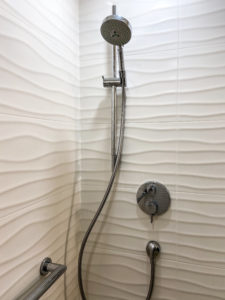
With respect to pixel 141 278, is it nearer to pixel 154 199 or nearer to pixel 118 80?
pixel 154 199

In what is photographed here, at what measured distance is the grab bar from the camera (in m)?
0.64

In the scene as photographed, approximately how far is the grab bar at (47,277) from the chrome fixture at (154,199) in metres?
0.42

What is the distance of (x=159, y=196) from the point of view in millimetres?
949

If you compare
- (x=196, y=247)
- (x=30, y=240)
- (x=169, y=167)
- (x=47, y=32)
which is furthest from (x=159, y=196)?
(x=47, y=32)

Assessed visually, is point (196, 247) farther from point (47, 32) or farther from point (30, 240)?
point (47, 32)

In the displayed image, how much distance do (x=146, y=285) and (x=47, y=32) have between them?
1.18 m

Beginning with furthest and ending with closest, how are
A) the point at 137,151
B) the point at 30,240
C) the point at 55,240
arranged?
the point at 137,151 < the point at 55,240 < the point at 30,240

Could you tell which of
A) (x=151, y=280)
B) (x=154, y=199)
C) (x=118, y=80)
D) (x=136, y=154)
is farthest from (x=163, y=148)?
(x=151, y=280)

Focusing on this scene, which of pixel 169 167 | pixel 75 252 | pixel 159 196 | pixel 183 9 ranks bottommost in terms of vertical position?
pixel 75 252

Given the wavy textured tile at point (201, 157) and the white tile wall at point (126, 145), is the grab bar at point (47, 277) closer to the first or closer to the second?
the white tile wall at point (126, 145)

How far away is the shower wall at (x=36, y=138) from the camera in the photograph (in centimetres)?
63

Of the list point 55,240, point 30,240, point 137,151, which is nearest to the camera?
point 30,240

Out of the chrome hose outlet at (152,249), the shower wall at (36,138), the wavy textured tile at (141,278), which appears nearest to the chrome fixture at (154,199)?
the chrome hose outlet at (152,249)

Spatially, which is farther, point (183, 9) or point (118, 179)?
point (118, 179)
